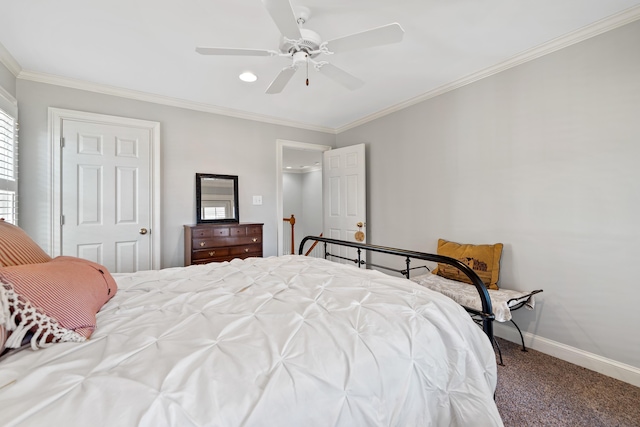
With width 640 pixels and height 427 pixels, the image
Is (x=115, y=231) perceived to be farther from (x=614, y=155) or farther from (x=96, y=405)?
(x=614, y=155)

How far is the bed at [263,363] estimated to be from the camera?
642 millimetres

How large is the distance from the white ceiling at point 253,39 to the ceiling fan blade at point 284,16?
10.5 inches

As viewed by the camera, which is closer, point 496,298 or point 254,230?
point 496,298

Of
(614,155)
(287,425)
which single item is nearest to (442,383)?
(287,425)

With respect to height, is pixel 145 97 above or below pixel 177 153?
above

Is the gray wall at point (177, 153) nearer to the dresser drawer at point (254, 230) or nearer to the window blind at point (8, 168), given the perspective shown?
the window blind at point (8, 168)

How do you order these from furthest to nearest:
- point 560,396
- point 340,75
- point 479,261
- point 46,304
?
point 479,261 → point 340,75 → point 560,396 → point 46,304

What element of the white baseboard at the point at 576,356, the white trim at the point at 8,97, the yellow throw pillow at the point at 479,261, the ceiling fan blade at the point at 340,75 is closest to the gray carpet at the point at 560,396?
the white baseboard at the point at 576,356

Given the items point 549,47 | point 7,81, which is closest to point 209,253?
point 7,81

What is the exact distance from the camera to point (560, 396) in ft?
5.72

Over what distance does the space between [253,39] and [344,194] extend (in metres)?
2.38

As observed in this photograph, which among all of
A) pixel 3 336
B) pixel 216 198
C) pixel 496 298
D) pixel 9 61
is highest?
pixel 9 61

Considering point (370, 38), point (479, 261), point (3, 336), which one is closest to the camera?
point (3, 336)

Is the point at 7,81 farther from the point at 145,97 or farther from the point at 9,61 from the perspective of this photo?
the point at 145,97
